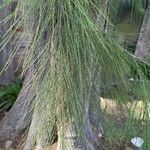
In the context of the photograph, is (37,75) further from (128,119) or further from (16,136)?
(16,136)

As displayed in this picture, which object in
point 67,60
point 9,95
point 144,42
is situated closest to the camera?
point 67,60

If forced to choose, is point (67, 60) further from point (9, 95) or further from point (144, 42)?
point (144, 42)

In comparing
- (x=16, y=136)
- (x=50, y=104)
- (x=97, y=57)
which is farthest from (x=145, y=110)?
(x=16, y=136)

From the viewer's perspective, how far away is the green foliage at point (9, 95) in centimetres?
420

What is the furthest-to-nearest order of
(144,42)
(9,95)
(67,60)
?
(144,42)
(9,95)
(67,60)

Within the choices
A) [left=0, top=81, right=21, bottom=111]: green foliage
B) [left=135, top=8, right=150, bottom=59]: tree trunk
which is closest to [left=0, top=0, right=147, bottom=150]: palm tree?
[left=0, top=81, right=21, bottom=111]: green foliage

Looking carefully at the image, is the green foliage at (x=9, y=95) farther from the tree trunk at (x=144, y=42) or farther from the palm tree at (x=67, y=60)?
the palm tree at (x=67, y=60)

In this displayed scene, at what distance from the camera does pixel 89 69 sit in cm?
125

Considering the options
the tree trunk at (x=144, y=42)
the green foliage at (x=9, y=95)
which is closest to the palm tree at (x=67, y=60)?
the green foliage at (x=9, y=95)

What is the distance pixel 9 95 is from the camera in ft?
14.2

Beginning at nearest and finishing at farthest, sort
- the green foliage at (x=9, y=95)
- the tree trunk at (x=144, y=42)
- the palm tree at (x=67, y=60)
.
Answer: the palm tree at (x=67, y=60)
the green foliage at (x=9, y=95)
the tree trunk at (x=144, y=42)

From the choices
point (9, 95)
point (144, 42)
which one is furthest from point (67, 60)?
point (144, 42)

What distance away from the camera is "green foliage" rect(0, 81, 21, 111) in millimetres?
4195

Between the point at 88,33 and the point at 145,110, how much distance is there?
0.36 metres
